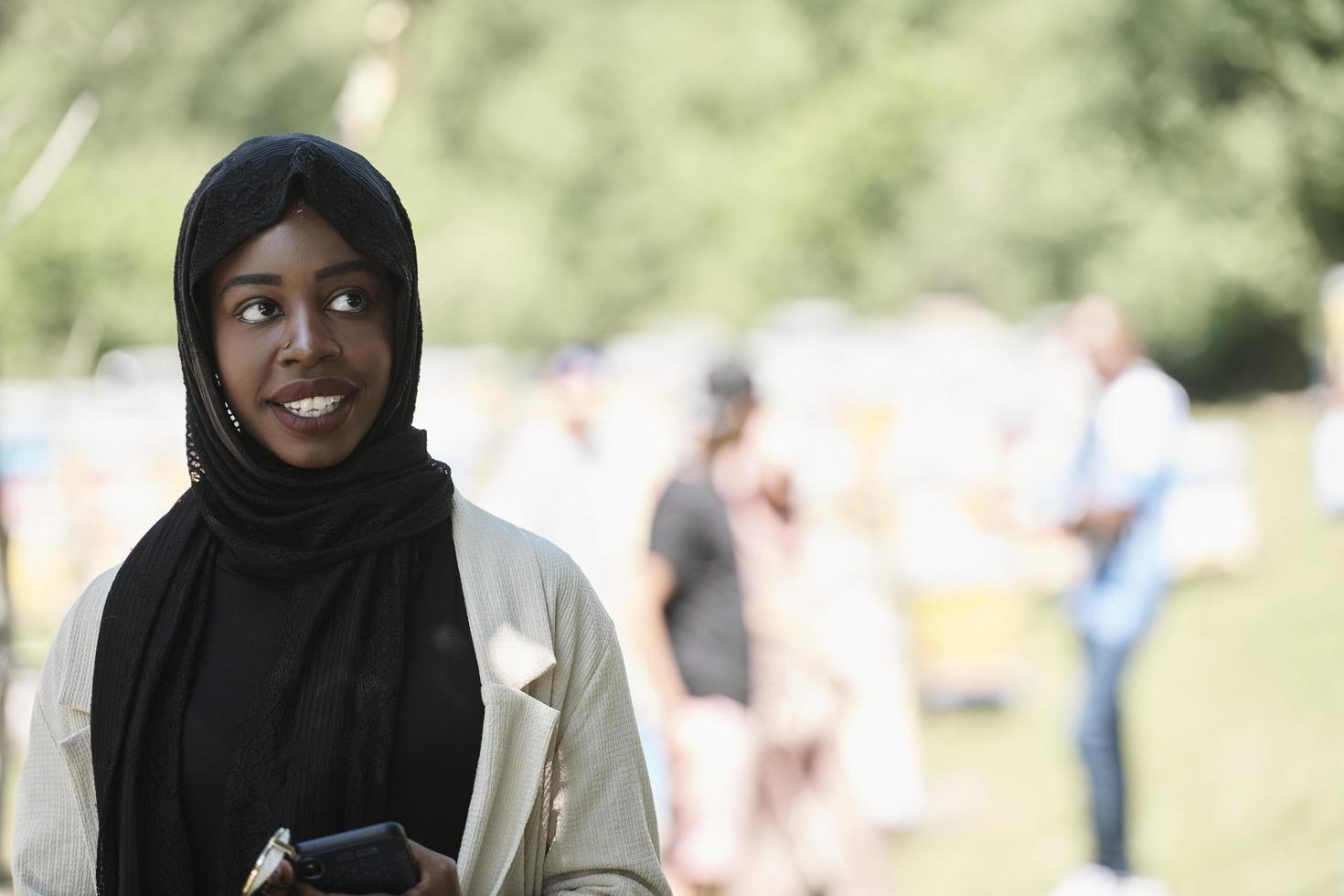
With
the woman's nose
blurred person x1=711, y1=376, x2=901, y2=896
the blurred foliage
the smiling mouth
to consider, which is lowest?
blurred person x1=711, y1=376, x2=901, y2=896

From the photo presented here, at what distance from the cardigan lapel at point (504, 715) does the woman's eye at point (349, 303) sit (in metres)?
0.33

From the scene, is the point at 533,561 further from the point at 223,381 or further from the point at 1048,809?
the point at 1048,809

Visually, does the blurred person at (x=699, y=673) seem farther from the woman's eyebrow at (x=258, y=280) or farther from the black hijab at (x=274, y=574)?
the woman's eyebrow at (x=258, y=280)

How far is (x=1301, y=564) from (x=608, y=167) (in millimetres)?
50421

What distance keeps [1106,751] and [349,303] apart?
202 inches

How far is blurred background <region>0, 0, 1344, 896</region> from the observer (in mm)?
6289

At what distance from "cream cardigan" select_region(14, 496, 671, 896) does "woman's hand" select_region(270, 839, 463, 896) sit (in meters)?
0.09

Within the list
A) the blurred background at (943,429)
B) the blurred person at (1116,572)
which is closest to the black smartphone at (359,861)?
the blurred background at (943,429)

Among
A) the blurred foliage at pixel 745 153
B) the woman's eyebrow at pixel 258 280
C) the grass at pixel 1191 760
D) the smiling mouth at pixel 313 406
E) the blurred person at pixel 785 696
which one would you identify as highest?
the blurred foliage at pixel 745 153

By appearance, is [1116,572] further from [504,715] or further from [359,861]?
[359,861]

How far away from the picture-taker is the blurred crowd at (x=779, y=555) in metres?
5.64

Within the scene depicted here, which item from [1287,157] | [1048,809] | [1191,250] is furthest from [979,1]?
[1048,809]

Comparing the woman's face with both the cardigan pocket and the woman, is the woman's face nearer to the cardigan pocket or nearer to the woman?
the woman

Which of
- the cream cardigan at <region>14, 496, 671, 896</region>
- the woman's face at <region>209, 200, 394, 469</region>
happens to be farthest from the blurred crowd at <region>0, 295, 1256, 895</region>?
the woman's face at <region>209, 200, 394, 469</region>
